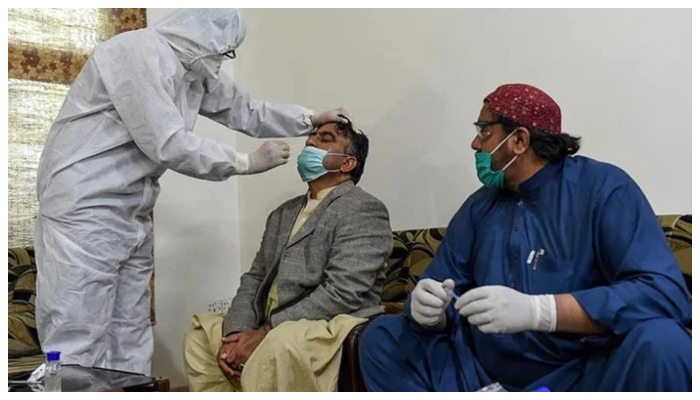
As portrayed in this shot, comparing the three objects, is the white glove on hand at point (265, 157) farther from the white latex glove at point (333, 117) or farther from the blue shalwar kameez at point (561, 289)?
the blue shalwar kameez at point (561, 289)

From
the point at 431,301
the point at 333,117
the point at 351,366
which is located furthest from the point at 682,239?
the point at 333,117

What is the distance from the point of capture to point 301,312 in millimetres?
2193

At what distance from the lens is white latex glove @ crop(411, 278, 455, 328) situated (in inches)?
68.2

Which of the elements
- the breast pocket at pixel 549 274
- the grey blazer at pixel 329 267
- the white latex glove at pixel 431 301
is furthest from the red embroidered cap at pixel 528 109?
the grey blazer at pixel 329 267

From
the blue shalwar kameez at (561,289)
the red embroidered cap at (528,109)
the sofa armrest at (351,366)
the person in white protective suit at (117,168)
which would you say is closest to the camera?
the blue shalwar kameez at (561,289)

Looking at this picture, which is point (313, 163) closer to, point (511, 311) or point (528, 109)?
point (528, 109)

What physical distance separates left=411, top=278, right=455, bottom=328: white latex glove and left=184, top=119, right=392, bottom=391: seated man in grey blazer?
1.03 ft

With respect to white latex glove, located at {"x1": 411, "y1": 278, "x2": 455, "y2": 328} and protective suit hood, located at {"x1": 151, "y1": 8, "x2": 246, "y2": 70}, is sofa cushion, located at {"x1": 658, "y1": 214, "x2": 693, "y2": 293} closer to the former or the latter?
white latex glove, located at {"x1": 411, "y1": 278, "x2": 455, "y2": 328}

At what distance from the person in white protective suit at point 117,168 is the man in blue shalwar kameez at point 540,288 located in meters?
0.78

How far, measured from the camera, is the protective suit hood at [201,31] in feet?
7.46

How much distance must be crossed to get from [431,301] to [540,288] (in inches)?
10.1

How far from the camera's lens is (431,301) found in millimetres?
1731

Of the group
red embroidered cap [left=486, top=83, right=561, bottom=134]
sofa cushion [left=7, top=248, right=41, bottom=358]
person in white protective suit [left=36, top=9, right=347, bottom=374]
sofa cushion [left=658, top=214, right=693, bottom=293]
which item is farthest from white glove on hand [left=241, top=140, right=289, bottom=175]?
sofa cushion [left=658, top=214, right=693, bottom=293]

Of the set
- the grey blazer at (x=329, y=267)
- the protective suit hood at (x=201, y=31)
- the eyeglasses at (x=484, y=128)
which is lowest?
the grey blazer at (x=329, y=267)
